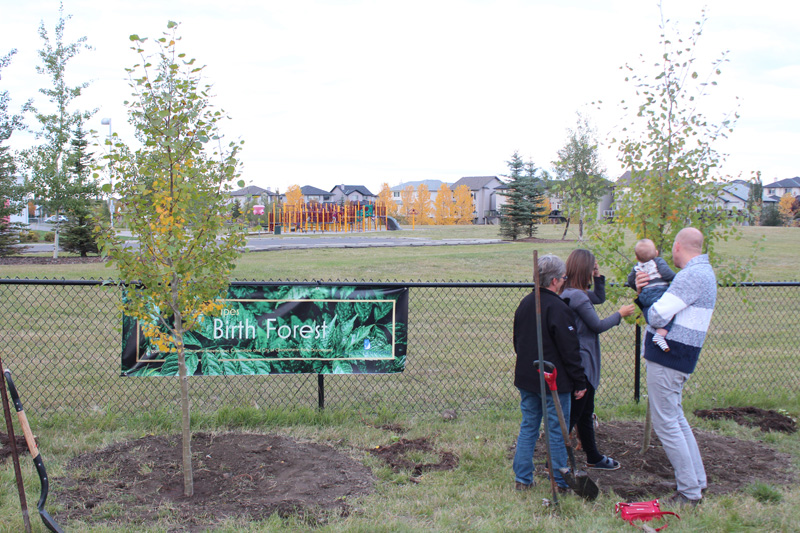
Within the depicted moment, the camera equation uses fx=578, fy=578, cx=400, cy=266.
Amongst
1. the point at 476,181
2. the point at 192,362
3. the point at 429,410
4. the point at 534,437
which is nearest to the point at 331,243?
the point at 429,410

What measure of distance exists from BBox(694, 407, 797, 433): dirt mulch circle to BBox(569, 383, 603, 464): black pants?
1.80m


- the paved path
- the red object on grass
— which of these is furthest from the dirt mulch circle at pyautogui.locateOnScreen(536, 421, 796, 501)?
the paved path

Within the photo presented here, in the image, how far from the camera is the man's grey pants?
3.71 meters

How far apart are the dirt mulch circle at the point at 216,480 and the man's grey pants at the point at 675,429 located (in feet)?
6.64

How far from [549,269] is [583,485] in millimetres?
1446

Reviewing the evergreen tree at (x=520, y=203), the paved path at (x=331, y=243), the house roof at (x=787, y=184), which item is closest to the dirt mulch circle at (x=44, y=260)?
the paved path at (x=331, y=243)

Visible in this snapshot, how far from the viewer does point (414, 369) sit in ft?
23.1

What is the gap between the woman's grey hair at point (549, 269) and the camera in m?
3.84

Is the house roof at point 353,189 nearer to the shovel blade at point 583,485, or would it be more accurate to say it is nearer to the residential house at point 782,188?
the residential house at point 782,188

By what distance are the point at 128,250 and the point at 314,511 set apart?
208 centimetres

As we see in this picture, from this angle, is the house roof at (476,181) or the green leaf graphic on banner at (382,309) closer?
the green leaf graphic on banner at (382,309)

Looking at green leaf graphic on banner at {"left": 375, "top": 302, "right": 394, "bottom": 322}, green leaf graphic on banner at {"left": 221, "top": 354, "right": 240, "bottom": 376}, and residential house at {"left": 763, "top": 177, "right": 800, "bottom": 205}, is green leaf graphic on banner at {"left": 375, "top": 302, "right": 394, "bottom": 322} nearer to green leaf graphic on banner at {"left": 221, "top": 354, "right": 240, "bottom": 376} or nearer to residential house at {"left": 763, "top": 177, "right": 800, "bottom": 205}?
green leaf graphic on banner at {"left": 221, "top": 354, "right": 240, "bottom": 376}

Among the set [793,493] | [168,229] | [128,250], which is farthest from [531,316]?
[128,250]

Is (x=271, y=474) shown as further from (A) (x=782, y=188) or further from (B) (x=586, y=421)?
(A) (x=782, y=188)
